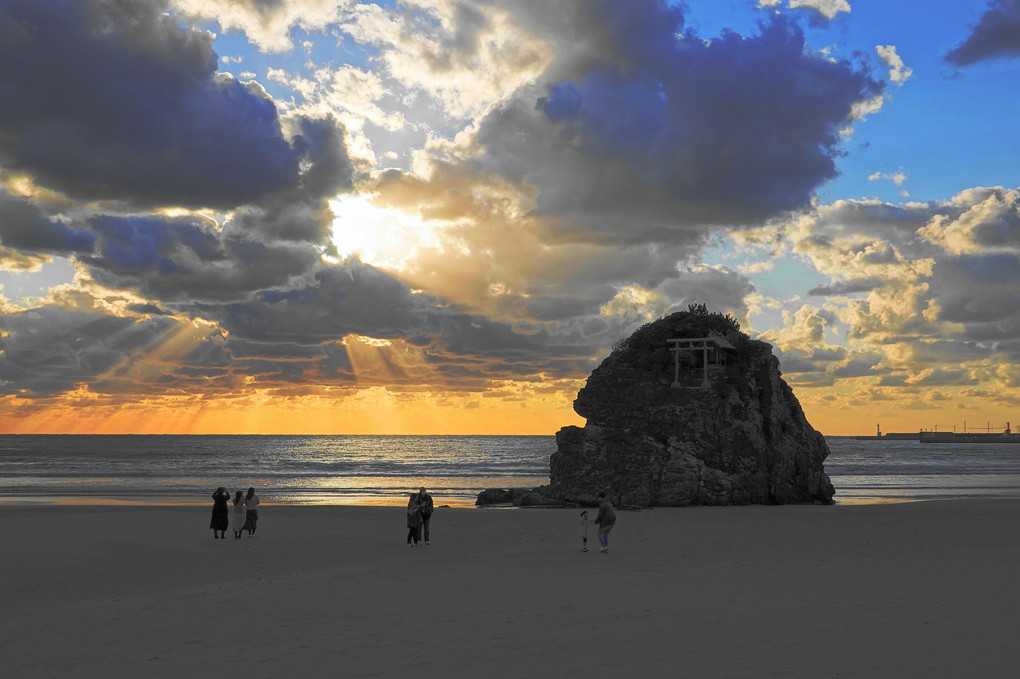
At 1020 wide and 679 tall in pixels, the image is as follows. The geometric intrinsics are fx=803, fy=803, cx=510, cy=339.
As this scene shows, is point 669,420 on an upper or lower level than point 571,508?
upper

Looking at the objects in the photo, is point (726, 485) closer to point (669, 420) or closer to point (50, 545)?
point (669, 420)

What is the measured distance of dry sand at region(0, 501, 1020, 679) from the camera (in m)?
11.3

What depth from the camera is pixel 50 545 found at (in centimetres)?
2728

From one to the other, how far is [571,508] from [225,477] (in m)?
50.5

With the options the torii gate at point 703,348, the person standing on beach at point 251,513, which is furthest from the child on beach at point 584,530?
the torii gate at point 703,348

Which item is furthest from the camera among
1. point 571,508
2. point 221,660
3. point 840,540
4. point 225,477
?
point 225,477

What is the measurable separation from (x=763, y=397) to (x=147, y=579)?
107ft

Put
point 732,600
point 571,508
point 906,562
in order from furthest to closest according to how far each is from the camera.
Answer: point 571,508
point 906,562
point 732,600

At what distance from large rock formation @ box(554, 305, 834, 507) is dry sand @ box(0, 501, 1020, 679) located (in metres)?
10.2

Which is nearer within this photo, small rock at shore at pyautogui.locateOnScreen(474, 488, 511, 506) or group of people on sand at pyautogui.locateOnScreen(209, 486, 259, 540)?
group of people on sand at pyautogui.locateOnScreen(209, 486, 259, 540)

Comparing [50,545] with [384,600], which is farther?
[50,545]

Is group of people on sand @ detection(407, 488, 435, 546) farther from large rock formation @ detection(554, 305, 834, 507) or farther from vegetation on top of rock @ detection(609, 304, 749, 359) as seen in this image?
vegetation on top of rock @ detection(609, 304, 749, 359)

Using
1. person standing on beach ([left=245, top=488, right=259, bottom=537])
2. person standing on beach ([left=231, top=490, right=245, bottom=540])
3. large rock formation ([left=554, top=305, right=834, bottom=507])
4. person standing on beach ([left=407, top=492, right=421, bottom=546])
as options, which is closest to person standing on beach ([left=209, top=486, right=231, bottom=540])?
person standing on beach ([left=231, top=490, right=245, bottom=540])

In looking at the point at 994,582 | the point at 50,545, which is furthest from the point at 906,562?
the point at 50,545
